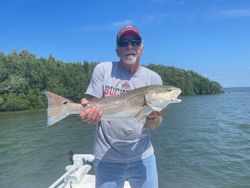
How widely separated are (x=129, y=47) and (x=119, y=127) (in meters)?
0.97

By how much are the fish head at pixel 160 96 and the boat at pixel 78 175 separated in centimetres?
294

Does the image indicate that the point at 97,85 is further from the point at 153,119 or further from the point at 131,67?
the point at 153,119

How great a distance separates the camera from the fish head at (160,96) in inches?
150

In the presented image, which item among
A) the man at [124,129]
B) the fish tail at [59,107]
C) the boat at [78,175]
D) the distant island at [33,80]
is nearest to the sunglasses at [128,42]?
the man at [124,129]

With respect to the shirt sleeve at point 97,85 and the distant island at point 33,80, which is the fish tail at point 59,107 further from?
the distant island at point 33,80

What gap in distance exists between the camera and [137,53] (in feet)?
13.5

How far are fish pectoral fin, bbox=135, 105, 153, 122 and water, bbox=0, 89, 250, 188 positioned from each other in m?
9.50

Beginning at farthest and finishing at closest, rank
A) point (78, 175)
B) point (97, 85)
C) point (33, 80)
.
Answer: point (33, 80) → point (78, 175) → point (97, 85)

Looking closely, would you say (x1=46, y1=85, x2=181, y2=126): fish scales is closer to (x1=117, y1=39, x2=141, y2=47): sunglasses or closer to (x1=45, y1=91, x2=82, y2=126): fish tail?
(x1=45, y1=91, x2=82, y2=126): fish tail

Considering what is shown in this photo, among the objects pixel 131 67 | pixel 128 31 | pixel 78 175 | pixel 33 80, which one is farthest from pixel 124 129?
pixel 33 80

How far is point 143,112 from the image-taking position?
3.82 m

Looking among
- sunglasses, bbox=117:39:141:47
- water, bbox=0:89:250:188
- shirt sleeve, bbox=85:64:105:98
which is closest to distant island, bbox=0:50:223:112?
water, bbox=0:89:250:188

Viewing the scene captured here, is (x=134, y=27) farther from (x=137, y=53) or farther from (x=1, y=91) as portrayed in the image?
(x=1, y=91)

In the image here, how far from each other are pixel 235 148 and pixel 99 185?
1613 centimetres
